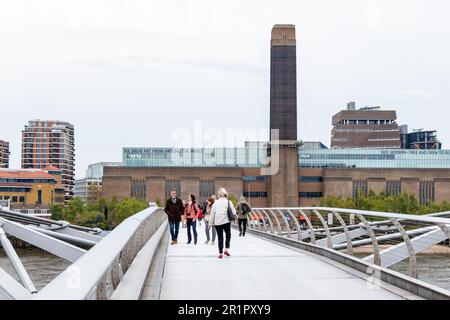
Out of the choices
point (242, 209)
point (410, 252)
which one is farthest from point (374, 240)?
point (242, 209)

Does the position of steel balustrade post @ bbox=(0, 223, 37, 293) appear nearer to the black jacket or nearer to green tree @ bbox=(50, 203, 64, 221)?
the black jacket

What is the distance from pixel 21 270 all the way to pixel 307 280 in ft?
40.5

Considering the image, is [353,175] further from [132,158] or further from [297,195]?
[132,158]

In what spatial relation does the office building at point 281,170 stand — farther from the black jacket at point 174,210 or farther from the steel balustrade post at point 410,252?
the steel balustrade post at point 410,252

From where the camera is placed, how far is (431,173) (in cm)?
12088

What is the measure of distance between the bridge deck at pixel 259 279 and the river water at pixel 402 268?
22.8 inches

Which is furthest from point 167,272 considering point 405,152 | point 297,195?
point 405,152

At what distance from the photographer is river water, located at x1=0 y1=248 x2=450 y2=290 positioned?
8.72 metres

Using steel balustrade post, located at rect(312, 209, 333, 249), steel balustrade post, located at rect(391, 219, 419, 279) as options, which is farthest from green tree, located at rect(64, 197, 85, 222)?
steel balustrade post, located at rect(391, 219, 419, 279)

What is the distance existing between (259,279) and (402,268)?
16918mm

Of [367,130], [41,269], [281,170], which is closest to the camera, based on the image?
[41,269]

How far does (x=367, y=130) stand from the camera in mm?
163500

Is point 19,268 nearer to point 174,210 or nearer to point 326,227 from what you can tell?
point 174,210
